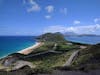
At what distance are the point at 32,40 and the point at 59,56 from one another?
1473mm

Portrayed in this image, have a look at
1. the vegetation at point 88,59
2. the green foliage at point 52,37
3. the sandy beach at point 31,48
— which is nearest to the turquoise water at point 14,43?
the sandy beach at point 31,48

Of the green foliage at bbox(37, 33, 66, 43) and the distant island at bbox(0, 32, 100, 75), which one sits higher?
the green foliage at bbox(37, 33, 66, 43)

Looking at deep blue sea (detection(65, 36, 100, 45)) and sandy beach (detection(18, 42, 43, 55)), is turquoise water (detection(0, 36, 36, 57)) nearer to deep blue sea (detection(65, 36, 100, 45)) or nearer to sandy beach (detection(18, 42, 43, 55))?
sandy beach (detection(18, 42, 43, 55))

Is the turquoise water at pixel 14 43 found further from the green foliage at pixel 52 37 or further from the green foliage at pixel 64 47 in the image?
the green foliage at pixel 64 47

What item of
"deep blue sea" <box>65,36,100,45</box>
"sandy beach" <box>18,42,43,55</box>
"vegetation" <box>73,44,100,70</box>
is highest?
"deep blue sea" <box>65,36,100,45</box>

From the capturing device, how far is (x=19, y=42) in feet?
33.2

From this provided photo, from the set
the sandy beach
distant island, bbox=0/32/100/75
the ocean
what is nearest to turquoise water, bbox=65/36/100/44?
the ocean

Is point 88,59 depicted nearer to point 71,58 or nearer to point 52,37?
point 71,58

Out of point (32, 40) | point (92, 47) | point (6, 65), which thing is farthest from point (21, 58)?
point (92, 47)

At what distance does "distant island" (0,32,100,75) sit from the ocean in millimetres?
228

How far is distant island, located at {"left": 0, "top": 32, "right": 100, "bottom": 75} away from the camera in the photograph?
289 inches

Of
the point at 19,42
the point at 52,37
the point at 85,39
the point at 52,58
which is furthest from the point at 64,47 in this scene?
the point at 19,42

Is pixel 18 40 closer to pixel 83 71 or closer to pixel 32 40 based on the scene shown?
pixel 32 40

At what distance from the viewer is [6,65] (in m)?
8.00
